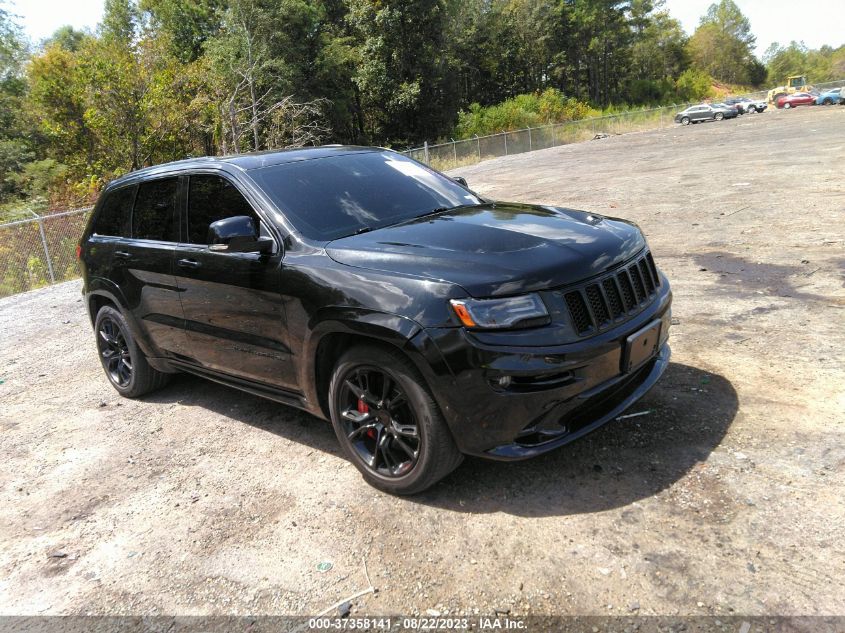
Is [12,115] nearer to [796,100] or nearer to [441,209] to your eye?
[441,209]

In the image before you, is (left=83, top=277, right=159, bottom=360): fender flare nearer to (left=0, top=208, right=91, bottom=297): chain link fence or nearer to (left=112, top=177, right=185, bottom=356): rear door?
(left=112, top=177, right=185, bottom=356): rear door

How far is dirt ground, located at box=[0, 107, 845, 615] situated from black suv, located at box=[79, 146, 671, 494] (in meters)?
0.39

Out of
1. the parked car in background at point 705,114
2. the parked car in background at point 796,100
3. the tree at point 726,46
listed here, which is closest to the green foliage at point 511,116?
the parked car in background at point 705,114

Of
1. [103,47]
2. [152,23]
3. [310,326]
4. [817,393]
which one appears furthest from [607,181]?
[152,23]

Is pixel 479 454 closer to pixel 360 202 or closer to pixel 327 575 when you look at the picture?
pixel 327 575

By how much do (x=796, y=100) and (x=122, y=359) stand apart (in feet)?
201

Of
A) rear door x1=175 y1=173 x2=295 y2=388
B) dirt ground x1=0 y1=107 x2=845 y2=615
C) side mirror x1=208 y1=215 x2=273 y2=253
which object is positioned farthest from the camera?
rear door x1=175 y1=173 x2=295 y2=388

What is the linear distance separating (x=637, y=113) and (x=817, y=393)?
5370 cm

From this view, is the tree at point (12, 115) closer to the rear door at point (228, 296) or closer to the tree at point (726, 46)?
the rear door at point (228, 296)

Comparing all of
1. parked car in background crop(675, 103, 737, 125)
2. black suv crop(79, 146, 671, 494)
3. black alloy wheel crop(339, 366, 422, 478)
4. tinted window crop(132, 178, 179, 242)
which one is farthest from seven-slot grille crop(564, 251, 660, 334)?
parked car in background crop(675, 103, 737, 125)

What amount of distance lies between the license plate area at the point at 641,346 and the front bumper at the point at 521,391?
0.07 meters

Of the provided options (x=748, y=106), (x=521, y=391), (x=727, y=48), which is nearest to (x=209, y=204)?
(x=521, y=391)

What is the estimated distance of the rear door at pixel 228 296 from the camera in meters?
4.06

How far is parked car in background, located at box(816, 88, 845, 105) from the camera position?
49.1 meters
